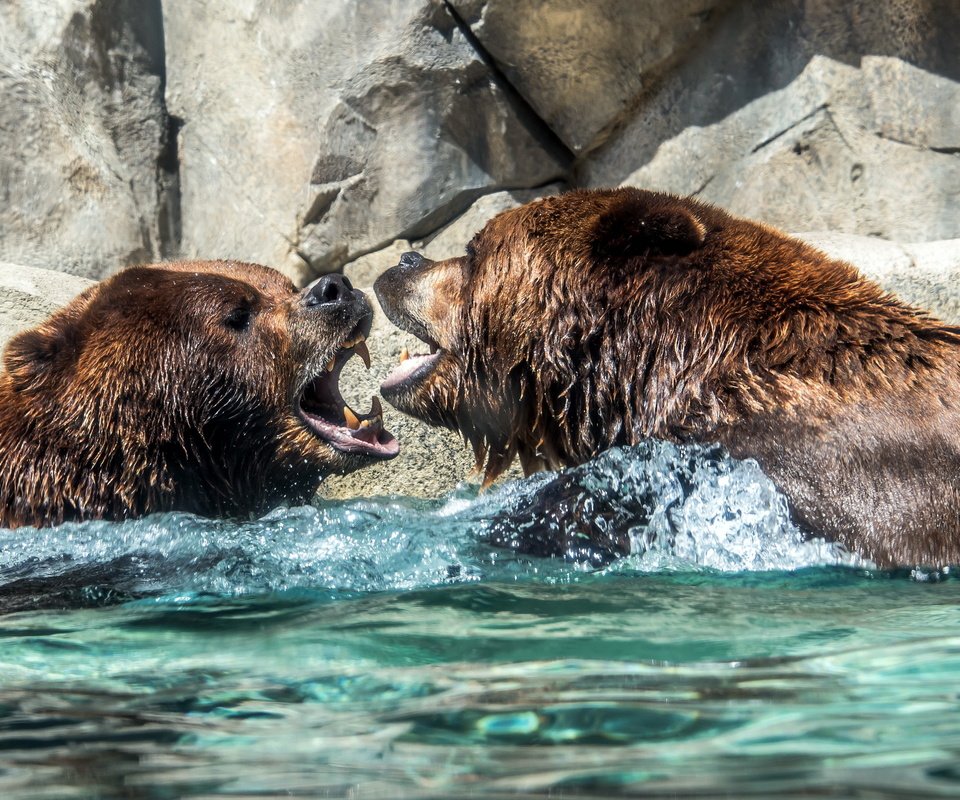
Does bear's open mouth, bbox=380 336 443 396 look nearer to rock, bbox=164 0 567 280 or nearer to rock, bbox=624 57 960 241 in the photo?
rock, bbox=624 57 960 241

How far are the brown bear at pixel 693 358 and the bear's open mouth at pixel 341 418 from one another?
18cm

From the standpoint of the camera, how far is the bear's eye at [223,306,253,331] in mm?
4879

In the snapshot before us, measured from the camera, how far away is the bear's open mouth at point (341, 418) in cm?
509

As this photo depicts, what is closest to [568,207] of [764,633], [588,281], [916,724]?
[588,281]

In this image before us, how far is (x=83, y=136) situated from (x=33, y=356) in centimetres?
622

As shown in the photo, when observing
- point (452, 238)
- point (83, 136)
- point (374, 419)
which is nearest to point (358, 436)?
point (374, 419)

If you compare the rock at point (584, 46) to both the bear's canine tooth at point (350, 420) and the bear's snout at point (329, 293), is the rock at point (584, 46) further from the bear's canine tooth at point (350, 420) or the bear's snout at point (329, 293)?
the bear's canine tooth at point (350, 420)

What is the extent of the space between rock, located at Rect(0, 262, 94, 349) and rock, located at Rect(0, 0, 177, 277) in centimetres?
242

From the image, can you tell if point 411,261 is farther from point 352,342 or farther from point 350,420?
point 350,420

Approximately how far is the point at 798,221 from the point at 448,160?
8.92 ft

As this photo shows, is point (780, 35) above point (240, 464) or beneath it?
above

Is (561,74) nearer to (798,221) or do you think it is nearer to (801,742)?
(798,221)

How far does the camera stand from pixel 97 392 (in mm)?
4574

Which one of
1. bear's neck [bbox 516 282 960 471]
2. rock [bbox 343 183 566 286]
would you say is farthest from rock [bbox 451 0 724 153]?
bear's neck [bbox 516 282 960 471]
